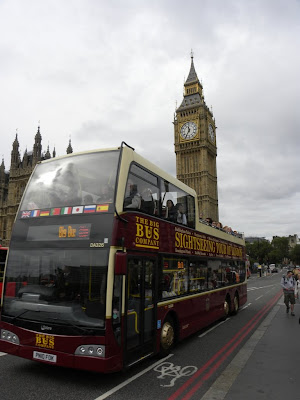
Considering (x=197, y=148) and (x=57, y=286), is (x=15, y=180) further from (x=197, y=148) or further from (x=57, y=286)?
(x=57, y=286)

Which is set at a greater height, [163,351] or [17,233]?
[17,233]

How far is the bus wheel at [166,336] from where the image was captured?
20.8 feet

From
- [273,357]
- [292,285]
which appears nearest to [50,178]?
[273,357]

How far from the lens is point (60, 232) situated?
16.9ft

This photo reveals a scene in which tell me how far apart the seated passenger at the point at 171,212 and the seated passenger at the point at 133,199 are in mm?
1342

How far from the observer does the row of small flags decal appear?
5129 millimetres

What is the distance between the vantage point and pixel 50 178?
591cm

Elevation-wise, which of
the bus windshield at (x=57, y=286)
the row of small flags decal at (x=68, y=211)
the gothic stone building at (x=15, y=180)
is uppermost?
the gothic stone building at (x=15, y=180)

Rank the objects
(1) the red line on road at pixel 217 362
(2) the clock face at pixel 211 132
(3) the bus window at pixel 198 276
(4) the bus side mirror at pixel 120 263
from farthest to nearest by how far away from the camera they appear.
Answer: (2) the clock face at pixel 211 132, (3) the bus window at pixel 198 276, (1) the red line on road at pixel 217 362, (4) the bus side mirror at pixel 120 263

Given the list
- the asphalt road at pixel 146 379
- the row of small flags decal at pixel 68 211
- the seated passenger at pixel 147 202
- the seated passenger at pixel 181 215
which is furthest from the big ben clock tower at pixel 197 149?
the row of small flags decal at pixel 68 211

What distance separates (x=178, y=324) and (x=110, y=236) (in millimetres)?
3505

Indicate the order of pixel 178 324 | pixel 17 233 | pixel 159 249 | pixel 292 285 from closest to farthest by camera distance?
pixel 17 233 < pixel 159 249 < pixel 178 324 < pixel 292 285

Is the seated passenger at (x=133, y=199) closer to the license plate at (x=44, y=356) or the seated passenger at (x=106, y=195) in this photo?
the seated passenger at (x=106, y=195)

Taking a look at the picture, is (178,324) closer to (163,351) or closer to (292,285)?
(163,351)
